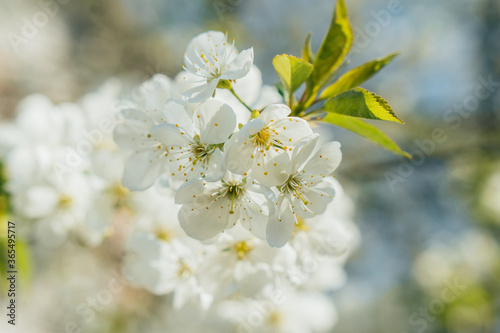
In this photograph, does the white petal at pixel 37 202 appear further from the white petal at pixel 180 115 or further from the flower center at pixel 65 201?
the white petal at pixel 180 115

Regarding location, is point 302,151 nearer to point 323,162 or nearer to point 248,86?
point 323,162

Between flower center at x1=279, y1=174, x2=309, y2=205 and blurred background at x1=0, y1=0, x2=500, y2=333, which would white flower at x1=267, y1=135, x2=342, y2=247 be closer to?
flower center at x1=279, y1=174, x2=309, y2=205

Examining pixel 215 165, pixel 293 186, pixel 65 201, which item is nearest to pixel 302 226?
pixel 293 186

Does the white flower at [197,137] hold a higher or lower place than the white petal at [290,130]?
higher

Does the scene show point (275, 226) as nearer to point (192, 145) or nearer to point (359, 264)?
point (192, 145)

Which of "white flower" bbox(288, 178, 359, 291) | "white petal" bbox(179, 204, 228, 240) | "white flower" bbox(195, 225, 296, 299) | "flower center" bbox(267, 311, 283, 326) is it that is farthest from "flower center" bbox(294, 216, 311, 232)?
"flower center" bbox(267, 311, 283, 326)

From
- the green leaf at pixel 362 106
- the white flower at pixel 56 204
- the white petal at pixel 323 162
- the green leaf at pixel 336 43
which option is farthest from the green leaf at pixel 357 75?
the white flower at pixel 56 204
